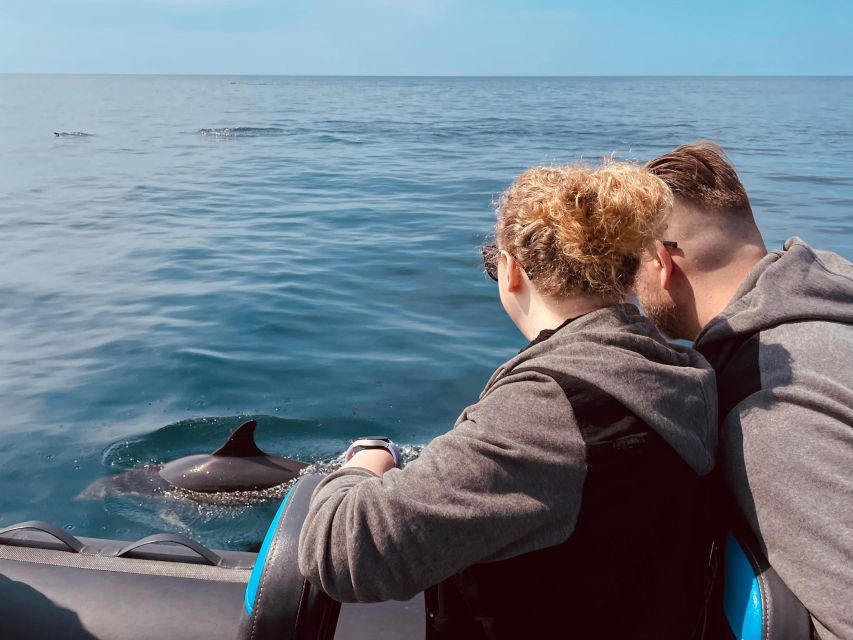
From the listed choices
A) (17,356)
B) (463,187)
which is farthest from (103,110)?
(17,356)

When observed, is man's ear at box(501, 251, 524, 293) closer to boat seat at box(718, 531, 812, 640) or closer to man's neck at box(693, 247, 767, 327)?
boat seat at box(718, 531, 812, 640)

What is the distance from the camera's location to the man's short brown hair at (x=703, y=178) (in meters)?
3.05

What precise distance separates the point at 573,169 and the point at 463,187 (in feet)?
55.1

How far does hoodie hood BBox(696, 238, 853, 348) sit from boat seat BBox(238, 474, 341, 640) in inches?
50.9

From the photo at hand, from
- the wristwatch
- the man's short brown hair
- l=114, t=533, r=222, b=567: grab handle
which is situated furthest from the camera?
l=114, t=533, r=222, b=567: grab handle

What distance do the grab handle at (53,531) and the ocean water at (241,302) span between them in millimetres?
1515

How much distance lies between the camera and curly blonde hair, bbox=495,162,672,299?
2.12m

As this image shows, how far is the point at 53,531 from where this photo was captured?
377 centimetres

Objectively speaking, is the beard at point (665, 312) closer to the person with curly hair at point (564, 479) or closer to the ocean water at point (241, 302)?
the ocean water at point (241, 302)

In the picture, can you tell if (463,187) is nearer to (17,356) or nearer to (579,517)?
(17,356)

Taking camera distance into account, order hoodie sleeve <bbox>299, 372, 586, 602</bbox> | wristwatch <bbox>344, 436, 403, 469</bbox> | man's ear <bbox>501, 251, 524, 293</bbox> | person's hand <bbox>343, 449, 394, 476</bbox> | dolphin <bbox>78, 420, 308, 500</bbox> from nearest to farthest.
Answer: hoodie sleeve <bbox>299, 372, 586, 602</bbox>, man's ear <bbox>501, 251, 524, 293</bbox>, person's hand <bbox>343, 449, 394, 476</bbox>, wristwatch <bbox>344, 436, 403, 469</bbox>, dolphin <bbox>78, 420, 308, 500</bbox>

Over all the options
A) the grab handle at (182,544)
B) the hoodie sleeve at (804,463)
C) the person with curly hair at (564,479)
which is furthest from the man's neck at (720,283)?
the grab handle at (182,544)

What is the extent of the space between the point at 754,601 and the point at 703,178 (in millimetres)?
1443

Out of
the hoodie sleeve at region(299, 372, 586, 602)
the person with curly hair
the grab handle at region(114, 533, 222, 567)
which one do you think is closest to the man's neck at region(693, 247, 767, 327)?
the person with curly hair
